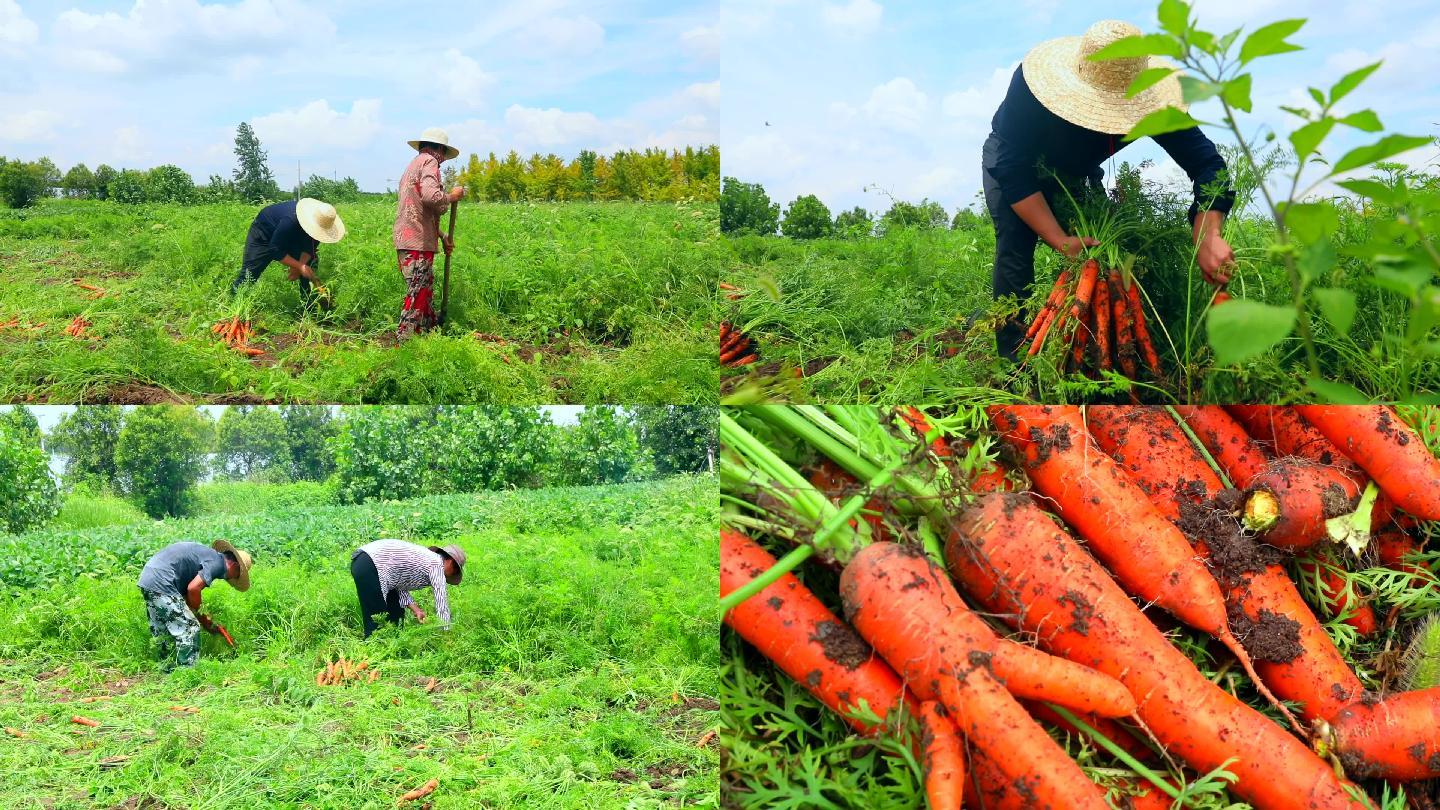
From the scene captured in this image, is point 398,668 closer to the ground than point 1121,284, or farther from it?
closer to the ground

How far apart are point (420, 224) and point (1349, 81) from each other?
5.28m

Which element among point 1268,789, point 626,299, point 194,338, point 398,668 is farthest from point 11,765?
point 1268,789

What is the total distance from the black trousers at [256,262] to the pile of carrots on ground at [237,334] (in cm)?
60

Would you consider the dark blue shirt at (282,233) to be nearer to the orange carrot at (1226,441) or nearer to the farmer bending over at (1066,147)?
the farmer bending over at (1066,147)

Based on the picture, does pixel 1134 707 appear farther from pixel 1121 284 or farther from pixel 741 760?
pixel 1121 284

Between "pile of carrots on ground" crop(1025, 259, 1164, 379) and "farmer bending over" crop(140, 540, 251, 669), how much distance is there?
4.78m

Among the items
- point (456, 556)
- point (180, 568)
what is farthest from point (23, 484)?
point (456, 556)

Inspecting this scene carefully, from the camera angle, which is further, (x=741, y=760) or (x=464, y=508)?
(x=464, y=508)

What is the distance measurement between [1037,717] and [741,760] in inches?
30.8

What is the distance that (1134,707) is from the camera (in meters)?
2.12

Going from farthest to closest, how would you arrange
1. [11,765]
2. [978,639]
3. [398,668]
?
[398,668]
[11,765]
[978,639]

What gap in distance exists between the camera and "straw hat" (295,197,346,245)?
6141mm

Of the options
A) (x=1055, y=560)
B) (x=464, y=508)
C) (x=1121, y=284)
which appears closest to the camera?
(x=1055, y=560)

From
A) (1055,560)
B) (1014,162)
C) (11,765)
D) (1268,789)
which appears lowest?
(11,765)
